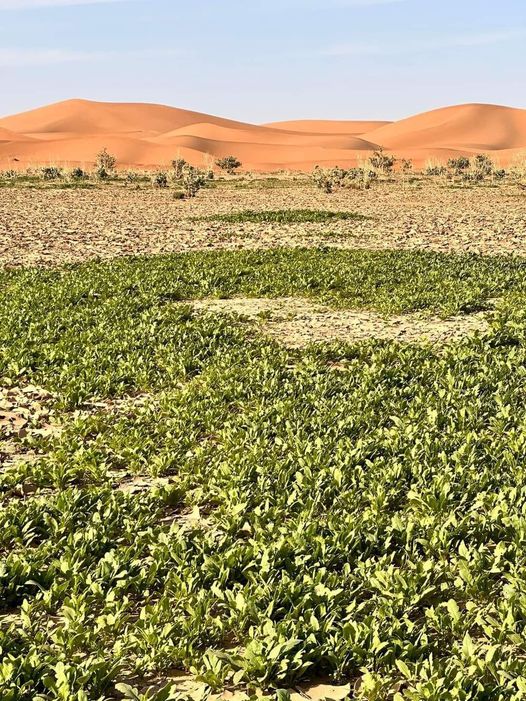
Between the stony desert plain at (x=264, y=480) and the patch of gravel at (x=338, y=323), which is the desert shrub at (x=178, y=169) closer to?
the stony desert plain at (x=264, y=480)

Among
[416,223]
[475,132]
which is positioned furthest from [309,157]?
[416,223]

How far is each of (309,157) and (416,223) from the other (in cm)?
9261

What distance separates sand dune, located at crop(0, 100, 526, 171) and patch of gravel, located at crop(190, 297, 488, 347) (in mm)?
51142

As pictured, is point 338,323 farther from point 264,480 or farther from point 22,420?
point 264,480

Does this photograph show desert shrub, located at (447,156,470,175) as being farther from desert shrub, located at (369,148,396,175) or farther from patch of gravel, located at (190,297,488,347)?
patch of gravel, located at (190,297,488,347)

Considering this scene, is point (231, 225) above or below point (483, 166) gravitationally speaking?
below

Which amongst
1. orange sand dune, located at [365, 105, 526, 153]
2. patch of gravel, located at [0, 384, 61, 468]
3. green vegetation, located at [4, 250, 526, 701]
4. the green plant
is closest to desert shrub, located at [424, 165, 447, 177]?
the green plant

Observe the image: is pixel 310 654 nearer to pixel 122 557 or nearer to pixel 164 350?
pixel 122 557

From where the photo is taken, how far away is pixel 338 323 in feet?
35.9

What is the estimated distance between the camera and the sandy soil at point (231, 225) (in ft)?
62.1

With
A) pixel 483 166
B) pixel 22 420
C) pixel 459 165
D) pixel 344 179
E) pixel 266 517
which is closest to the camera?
pixel 266 517

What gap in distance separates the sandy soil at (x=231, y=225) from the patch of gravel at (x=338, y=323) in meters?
6.77

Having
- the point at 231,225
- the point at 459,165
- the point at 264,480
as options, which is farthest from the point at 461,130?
the point at 264,480

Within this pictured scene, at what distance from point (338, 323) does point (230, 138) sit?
143 meters
